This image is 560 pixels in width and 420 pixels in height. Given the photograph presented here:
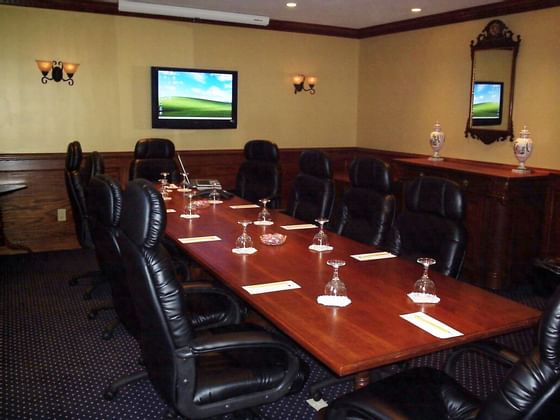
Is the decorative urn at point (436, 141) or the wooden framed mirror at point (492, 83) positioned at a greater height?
the wooden framed mirror at point (492, 83)

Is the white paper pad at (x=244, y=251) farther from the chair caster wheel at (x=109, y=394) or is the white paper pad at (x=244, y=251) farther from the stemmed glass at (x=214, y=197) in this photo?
the stemmed glass at (x=214, y=197)

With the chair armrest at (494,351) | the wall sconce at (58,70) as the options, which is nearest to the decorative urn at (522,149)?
the chair armrest at (494,351)

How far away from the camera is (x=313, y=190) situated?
425 centimetres

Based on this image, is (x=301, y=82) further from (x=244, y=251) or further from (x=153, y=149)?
(x=244, y=251)

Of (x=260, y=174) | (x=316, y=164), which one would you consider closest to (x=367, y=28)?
(x=260, y=174)

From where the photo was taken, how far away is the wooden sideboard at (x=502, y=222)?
457cm

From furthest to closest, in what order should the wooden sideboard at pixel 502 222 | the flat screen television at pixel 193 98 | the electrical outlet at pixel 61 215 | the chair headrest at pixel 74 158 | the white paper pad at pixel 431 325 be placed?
the flat screen television at pixel 193 98 → the electrical outlet at pixel 61 215 → the wooden sideboard at pixel 502 222 → the chair headrest at pixel 74 158 → the white paper pad at pixel 431 325

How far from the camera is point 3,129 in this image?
5508mm

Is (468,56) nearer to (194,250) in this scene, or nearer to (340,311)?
(194,250)

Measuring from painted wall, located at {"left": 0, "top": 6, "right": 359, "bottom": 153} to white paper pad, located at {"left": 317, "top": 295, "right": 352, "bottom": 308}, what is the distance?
445cm

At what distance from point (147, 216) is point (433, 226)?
161 cm

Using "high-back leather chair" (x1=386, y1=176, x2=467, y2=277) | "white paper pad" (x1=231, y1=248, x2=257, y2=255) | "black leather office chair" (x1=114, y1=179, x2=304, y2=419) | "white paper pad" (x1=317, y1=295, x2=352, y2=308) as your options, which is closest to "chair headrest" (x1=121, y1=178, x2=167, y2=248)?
"black leather office chair" (x1=114, y1=179, x2=304, y2=419)

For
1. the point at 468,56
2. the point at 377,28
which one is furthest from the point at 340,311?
the point at 377,28

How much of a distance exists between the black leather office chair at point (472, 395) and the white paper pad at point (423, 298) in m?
0.25
